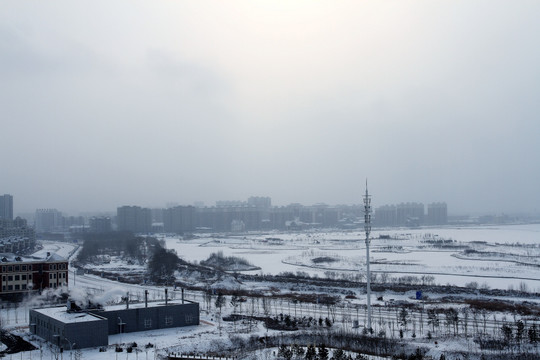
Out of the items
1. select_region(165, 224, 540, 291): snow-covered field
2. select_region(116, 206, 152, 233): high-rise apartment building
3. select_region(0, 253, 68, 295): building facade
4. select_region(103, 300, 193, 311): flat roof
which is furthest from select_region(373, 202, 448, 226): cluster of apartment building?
select_region(103, 300, 193, 311): flat roof

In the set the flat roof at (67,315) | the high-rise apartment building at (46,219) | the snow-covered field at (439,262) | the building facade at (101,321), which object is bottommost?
the snow-covered field at (439,262)

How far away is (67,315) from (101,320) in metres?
1.65

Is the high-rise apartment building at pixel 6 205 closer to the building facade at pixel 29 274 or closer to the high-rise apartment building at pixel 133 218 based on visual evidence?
the high-rise apartment building at pixel 133 218

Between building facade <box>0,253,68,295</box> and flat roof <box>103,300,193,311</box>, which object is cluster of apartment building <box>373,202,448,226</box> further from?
flat roof <box>103,300,193,311</box>

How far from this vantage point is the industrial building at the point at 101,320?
16.3 m

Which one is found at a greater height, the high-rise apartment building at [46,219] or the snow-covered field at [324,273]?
the high-rise apartment building at [46,219]

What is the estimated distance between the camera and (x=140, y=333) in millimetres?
18391

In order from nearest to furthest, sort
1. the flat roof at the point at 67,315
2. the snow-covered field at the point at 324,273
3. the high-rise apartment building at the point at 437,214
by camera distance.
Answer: the snow-covered field at the point at 324,273
the flat roof at the point at 67,315
the high-rise apartment building at the point at 437,214

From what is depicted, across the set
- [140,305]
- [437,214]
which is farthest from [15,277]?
[437,214]

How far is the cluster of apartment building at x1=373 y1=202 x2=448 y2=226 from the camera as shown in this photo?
4828 inches

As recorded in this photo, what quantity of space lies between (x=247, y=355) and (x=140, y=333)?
5103 mm

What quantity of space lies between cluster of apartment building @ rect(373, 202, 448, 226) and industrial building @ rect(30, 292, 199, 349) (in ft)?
344

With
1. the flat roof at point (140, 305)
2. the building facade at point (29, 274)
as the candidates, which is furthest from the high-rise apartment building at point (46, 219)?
the flat roof at point (140, 305)

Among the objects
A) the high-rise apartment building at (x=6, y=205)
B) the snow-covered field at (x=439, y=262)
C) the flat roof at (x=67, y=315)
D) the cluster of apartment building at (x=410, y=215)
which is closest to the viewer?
the flat roof at (x=67, y=315)
